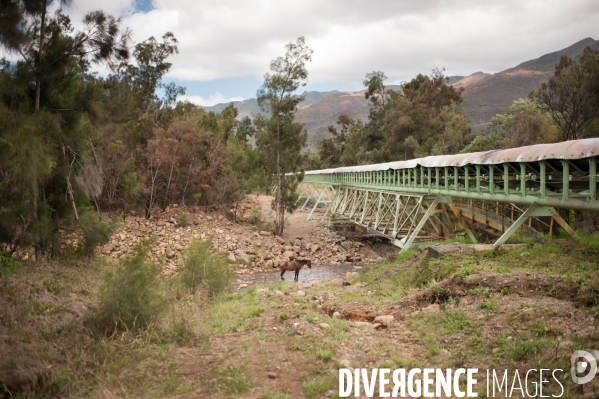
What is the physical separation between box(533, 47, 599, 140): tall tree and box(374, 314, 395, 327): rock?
17.8 meters

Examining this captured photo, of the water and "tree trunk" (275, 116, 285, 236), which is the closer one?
the water

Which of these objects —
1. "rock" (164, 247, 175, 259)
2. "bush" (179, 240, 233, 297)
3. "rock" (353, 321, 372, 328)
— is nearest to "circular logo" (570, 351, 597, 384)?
"rock" (353, 321, 372, 328)

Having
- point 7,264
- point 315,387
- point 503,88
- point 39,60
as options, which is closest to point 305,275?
point 7,264

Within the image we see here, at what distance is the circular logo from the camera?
4.54 m

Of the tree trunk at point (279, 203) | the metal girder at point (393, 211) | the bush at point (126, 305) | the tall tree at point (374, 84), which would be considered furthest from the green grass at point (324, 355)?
the tall tree at point (374, 84)

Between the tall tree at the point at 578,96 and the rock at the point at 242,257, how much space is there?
1722cm

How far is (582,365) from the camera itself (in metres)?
4.77

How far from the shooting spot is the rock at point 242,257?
22000mm

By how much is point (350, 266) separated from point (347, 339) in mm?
15548

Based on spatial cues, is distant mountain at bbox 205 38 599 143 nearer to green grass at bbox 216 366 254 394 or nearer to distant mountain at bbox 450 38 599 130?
distant mountain at bbox 450 38 599 130

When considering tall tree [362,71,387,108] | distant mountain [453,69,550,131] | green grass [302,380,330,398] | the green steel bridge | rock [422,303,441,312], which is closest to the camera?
green grass [302,380,330,398]

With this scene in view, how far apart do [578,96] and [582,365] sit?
841 inches

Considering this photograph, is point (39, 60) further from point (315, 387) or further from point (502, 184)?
point (502, 184)

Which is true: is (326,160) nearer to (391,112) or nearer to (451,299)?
(391,112)
